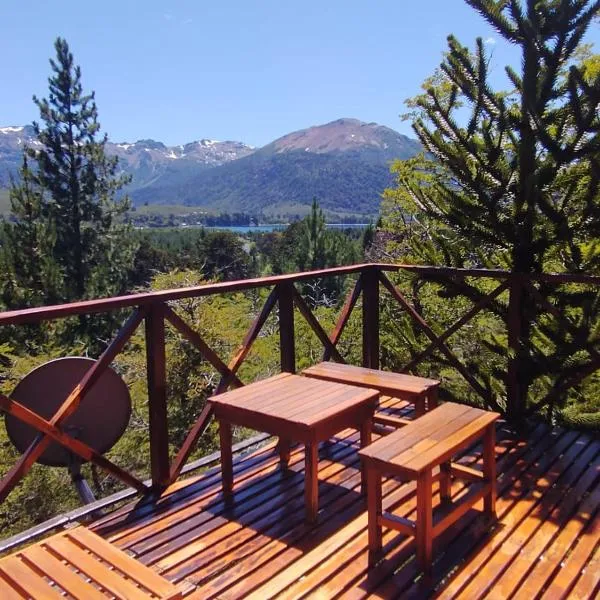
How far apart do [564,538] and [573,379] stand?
4.72 feet

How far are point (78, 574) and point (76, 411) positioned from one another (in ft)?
4.10

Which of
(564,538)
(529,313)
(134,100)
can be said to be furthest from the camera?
(134,100)

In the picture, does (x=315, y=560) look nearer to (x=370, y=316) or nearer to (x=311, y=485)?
(x=311, y=485)

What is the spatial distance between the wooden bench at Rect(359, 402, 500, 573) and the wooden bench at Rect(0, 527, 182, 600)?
94cm

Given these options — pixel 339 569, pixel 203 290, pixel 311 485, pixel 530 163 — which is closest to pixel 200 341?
pixel 203 290

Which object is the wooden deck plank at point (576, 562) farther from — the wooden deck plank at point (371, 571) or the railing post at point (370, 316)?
the railing post at point (370, 316)

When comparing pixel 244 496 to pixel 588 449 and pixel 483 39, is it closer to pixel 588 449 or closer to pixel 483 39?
pixel 588 449

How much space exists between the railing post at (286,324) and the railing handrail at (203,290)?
74 mm

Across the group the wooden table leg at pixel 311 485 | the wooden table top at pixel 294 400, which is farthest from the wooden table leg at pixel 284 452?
the wooden table leg at pixel 311 485

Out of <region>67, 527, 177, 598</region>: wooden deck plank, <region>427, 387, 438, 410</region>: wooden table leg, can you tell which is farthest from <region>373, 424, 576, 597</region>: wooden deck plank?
<region>67, 527, 177, 598</region>: wooden deck plank

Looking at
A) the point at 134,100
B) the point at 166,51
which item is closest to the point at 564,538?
the point at 166,51

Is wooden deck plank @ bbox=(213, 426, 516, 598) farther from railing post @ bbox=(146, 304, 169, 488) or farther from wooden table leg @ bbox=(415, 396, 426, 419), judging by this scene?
railing post @ bbox=(146, 304, 169, 488)

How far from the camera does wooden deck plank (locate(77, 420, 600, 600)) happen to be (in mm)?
2082

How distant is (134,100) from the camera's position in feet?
274
